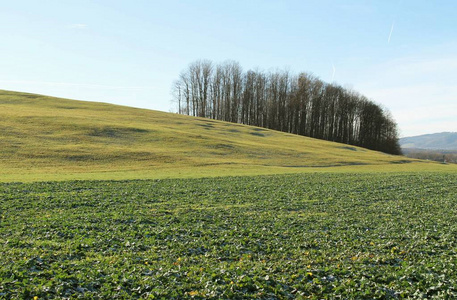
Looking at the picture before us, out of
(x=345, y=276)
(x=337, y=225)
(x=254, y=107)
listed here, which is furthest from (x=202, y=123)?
(x=345, y=276)

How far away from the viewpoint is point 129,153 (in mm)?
46594

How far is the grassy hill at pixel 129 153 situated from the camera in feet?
124

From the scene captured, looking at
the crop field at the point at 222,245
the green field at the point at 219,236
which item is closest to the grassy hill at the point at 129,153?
the green field at the point at 219,236

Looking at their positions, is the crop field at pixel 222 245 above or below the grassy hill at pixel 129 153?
below

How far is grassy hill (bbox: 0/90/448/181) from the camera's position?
37719mm

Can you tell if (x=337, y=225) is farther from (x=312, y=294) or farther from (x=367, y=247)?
(x=312, y=294)

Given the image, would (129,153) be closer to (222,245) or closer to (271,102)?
(222,245)

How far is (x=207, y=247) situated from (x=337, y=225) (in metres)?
6.58

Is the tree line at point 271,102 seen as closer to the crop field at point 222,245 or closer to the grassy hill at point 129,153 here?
the grassy hill at point 129,153

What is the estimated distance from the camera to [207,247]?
13328 mm

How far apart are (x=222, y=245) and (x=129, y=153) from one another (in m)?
35.0

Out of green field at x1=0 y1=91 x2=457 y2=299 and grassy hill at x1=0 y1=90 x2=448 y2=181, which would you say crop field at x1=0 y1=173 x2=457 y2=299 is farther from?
grassy hill at x1=0 y1=90 x2=448 y2=181

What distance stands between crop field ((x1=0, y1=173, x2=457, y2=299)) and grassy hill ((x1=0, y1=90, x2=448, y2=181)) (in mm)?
12635

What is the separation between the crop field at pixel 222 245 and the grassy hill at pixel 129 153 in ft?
41.5
